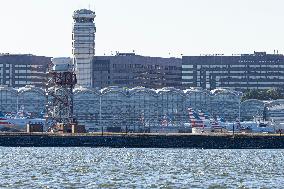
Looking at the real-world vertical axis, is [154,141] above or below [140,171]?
above

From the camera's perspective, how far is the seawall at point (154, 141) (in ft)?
605

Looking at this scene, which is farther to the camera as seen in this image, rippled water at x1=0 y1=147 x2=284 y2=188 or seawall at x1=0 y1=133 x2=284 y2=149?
seawall at x1=0 y1=133 x2=284 y2=149

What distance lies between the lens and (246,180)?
97.4m

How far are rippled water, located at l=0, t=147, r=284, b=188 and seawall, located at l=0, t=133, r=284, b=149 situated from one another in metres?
37.9

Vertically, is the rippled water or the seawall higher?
the seawall

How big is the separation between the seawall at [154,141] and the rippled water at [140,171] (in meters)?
37.9

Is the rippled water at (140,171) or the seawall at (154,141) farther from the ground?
the seawall at (154,141)

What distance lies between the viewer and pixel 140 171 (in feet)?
356

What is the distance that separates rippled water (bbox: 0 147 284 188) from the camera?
91.6 metres

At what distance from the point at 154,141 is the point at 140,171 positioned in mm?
78037

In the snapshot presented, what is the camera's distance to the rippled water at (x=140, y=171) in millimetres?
91562

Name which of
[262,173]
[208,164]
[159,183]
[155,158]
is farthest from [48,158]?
[159,183]

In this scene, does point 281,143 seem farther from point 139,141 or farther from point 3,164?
point 3,164

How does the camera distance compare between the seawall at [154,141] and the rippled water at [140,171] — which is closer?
the rippled water at [140,171]
